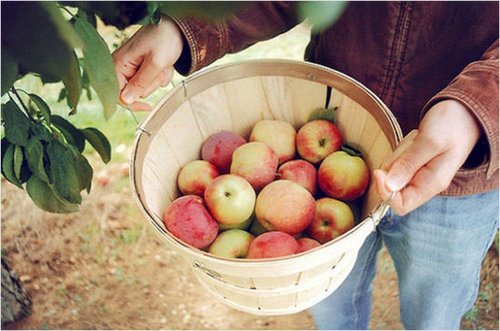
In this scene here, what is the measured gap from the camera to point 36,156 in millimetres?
762

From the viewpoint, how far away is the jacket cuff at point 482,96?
0.72m

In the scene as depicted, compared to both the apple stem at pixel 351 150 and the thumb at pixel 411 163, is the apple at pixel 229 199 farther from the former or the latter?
the thumb at pixel 411 163

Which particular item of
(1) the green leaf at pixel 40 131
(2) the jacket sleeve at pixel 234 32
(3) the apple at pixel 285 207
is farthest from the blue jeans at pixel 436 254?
(1) the green leaf at pixel 40 131

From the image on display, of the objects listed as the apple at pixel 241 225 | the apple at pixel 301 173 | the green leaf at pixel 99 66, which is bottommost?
the apple at pixel 241 225

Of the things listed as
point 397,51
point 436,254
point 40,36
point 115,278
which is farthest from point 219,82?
point 115,278

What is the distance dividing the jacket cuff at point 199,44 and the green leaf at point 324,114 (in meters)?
0.24

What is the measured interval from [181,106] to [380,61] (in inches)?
14.8

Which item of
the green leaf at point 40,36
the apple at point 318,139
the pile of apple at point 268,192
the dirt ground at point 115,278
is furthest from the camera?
the dirt ground at point 115,278

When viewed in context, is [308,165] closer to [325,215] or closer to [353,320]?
[325,215]

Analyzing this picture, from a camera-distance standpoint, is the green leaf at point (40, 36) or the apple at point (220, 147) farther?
the apple at point (220, 147)

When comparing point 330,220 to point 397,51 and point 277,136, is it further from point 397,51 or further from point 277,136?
point 397,51

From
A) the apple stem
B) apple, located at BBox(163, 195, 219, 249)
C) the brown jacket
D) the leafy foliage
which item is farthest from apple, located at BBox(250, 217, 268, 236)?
the leafy foliage

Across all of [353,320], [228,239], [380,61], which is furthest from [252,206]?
[353,320]

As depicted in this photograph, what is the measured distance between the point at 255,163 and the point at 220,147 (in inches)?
3.4
